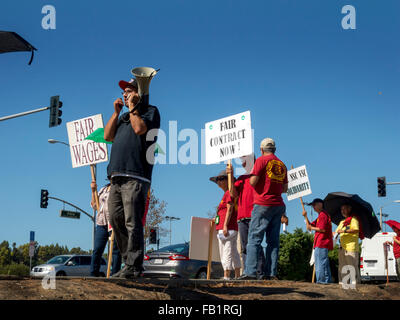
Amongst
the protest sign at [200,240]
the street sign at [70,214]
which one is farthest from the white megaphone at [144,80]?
the street sign at [70,214]

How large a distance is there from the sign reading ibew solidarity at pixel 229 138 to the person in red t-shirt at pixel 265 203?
2.70 feet

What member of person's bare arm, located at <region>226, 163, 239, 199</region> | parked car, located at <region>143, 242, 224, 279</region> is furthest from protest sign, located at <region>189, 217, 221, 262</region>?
parked car, located at <region>143, 242, 224, 279</region>

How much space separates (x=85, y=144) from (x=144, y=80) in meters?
4.36

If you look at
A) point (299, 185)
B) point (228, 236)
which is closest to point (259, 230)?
point (228, 236)

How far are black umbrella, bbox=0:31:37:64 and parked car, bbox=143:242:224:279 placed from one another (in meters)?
7.53

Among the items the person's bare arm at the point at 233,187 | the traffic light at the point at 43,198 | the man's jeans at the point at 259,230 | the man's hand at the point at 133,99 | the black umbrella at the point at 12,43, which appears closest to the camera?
the man's hand at the point at 133,99

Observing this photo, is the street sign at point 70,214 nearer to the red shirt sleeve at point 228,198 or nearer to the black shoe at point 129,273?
the red shirt sleeve at point 228,198

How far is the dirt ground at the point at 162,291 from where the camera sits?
3822mm

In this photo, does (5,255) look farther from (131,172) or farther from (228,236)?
(131,172)

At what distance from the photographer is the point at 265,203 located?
696 centimetres

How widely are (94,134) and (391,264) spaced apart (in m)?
14.1

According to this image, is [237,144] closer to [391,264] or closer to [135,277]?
[135,277]

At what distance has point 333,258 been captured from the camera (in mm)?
18438
